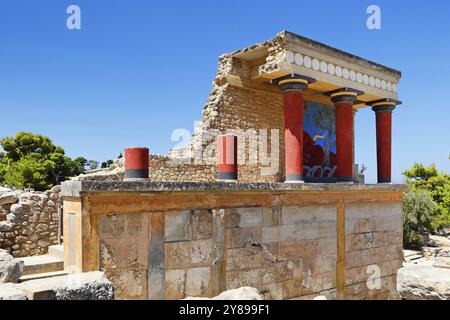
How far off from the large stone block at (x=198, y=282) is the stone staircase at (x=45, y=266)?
6.95 ft

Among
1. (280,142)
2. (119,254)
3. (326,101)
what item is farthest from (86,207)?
(326,101)

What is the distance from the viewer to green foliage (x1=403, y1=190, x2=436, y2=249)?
2334cm

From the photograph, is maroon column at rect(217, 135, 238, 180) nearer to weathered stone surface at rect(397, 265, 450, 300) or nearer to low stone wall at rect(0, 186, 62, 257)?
weathered stone surface at rect(397, 265, 450, 300)

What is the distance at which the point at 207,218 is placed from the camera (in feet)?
20.3

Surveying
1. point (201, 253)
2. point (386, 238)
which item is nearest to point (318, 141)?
point (386, 238)

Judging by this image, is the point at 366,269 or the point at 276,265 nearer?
the point at 276,265

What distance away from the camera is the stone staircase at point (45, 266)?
6.32 meters

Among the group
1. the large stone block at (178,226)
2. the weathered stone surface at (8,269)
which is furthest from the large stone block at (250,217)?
the weathered stone surface at (8,269)

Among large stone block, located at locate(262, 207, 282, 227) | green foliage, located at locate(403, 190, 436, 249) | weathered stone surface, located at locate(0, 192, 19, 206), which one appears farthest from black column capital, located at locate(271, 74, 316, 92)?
green foliage, located at locate(403, 190, 436, 249)

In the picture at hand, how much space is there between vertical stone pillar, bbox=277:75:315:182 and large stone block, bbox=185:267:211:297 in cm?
429

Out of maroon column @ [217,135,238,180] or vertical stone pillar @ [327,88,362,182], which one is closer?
maroon column @ [217,135,238,180]

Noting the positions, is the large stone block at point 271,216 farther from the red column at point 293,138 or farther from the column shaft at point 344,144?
the column shaft at point 344,144
